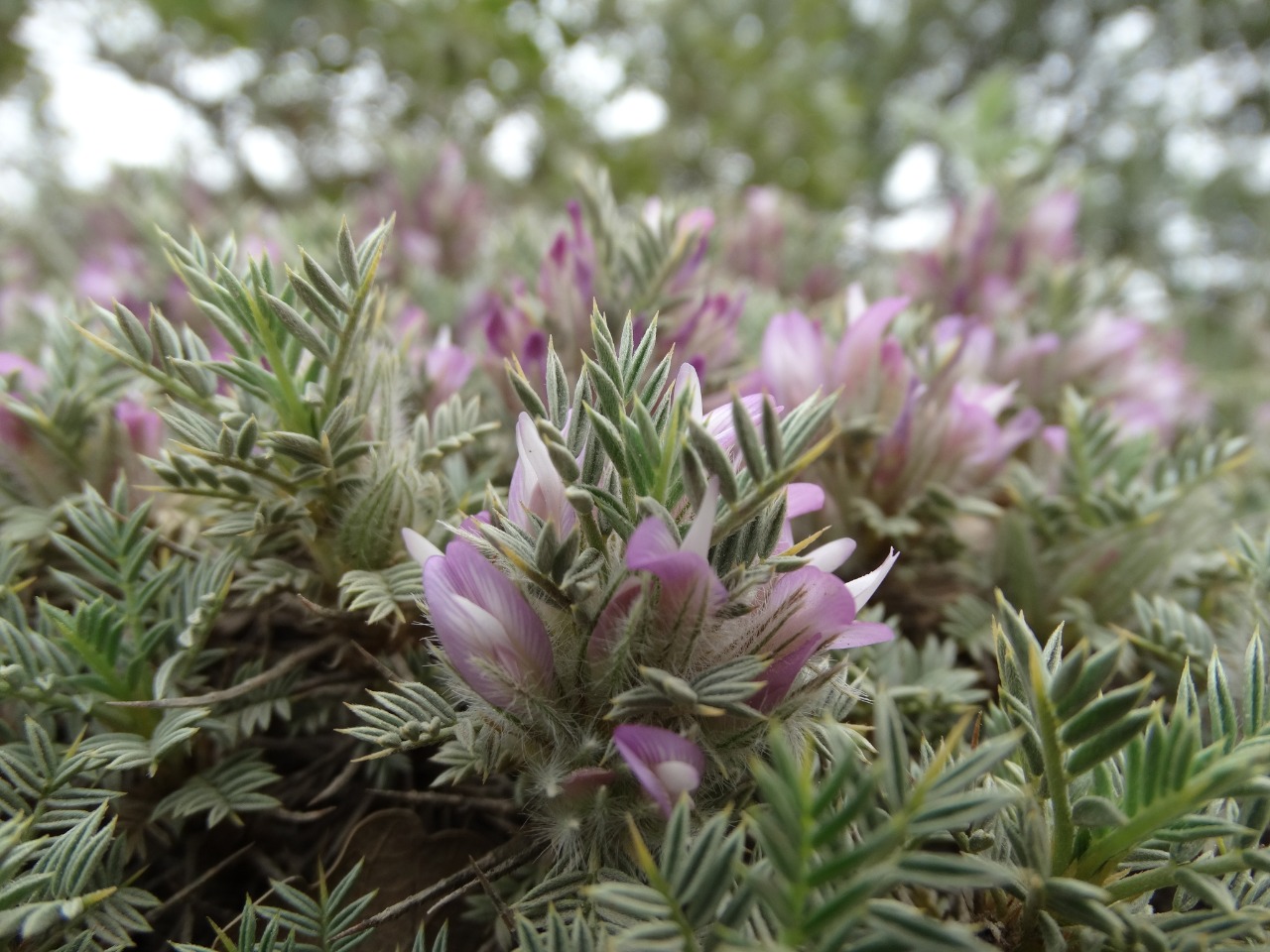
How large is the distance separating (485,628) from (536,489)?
0.11 meters

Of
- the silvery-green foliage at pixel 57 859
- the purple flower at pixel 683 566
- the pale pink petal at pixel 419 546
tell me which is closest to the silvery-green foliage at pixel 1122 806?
the purple flower at pixel 683 566

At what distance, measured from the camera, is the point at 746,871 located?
0.43 meters

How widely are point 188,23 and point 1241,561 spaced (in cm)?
279

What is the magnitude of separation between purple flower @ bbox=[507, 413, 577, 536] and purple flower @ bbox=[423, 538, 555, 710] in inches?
2.0

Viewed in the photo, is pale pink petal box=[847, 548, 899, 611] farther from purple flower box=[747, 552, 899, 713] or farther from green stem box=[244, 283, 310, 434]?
green stem box=[244, 283, 310, 434]

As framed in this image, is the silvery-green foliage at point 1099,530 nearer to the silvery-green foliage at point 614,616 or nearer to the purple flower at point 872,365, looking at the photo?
the purple flower at point 872,365

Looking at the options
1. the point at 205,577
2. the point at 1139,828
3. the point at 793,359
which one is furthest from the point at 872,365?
the point at 205,577

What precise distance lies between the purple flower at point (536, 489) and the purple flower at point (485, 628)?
0.05 metres

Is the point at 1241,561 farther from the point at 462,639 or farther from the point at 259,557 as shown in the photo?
the point at 259,557

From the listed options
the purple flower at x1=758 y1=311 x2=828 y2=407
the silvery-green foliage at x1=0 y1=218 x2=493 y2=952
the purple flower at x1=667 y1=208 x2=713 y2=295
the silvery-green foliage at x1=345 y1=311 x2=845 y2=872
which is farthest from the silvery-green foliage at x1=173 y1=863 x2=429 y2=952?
the purple flower at x1=667 y1=208 x2=713 y2=295

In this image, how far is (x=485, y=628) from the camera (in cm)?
54

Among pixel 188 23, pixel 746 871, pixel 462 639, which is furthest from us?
pixel 188 23

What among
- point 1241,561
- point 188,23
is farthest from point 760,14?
point 1241,561

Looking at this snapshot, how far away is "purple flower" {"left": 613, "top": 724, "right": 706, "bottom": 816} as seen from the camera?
1.65 ft
